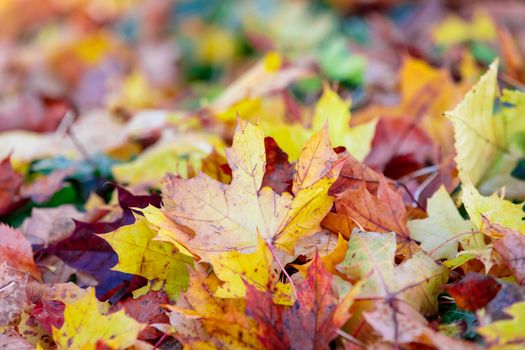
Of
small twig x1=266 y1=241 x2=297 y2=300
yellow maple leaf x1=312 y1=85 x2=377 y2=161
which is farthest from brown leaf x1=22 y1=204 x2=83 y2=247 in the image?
yellow maple leaf x1=312 y1=85 x2=377 y2=161

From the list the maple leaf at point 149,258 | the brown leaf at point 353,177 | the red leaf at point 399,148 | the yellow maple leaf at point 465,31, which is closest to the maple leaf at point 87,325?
the maple leaf at point 149,258

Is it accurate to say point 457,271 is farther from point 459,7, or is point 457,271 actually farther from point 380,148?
point 459,7

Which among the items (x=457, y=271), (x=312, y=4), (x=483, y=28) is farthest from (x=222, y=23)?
(x=457, y=271)

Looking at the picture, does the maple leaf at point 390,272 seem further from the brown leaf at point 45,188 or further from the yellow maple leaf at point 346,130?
the brown leaf at point 45,188

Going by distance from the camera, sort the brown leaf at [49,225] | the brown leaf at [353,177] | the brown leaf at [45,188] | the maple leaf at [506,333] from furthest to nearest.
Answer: the brown leaf at [45,188]
the brown leaf at [49,225]
the brown leaf at [353,177]
the maple leaf at [506,333]

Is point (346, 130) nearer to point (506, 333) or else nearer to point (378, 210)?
point (378, 210)
